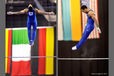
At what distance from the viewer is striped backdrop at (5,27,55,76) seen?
19.0 feet

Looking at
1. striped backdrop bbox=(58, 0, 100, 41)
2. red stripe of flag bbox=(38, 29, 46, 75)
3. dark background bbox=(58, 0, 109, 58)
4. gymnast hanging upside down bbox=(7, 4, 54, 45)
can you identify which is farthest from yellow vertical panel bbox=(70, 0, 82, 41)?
red stripe of flag bbox=(38, 29, 46, 75)

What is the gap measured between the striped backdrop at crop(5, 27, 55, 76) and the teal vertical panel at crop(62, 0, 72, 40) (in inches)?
17.3

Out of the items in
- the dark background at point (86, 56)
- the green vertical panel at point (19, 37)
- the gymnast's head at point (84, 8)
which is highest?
the gymnast's head at point (84, 8)

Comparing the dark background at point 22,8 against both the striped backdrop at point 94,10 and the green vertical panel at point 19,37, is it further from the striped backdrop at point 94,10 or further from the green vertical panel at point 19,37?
the striped backdrop at point 94,10

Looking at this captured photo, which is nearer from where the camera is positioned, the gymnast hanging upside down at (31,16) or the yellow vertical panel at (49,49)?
the yellow vertical panel at (49,49)

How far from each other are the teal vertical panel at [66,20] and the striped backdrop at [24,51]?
439 mm

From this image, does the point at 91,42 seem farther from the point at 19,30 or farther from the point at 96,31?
the point at 19,30

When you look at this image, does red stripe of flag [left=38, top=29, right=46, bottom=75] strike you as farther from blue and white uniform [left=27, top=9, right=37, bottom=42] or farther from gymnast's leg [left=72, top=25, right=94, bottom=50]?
gymnast's leg [left=72, top=25, right=94, bottom=50]

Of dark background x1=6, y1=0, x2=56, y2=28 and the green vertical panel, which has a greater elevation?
dark background x1=6, y1=0, x2=56, y2=28

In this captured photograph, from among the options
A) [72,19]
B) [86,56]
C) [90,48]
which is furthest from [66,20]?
[86,56]

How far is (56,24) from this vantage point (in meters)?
5.83

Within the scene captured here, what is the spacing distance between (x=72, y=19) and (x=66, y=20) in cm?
21

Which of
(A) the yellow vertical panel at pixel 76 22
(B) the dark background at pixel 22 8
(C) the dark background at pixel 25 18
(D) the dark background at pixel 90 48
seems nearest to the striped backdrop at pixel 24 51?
(C) the dark background at pixel 25 18

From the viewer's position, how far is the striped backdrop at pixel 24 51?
5805mm
